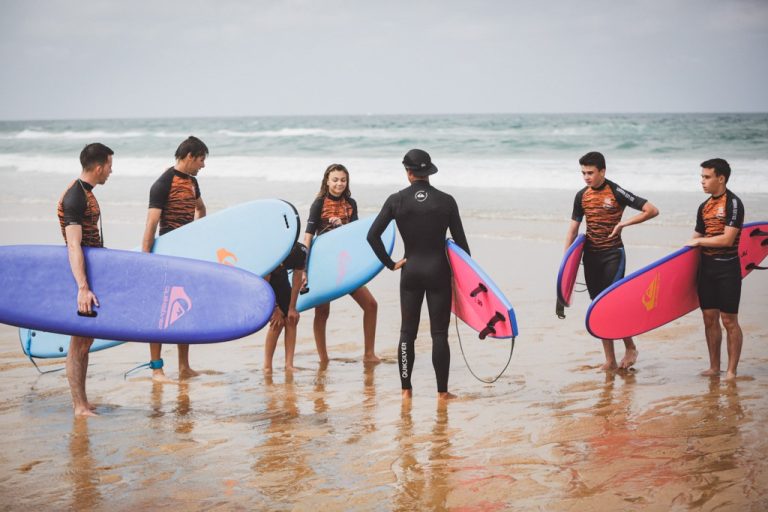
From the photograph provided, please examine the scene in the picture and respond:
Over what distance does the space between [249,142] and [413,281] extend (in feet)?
98.3

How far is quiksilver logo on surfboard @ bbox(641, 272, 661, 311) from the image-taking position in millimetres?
5250

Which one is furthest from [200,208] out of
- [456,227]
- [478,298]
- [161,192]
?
[478,298]

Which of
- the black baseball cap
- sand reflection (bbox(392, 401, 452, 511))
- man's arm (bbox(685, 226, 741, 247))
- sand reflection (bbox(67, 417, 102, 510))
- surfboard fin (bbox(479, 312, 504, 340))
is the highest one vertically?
the black baseball cap

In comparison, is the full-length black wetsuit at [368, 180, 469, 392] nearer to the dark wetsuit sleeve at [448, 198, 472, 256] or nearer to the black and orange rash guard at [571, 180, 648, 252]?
the dark wetsuit sleeve at [448, 198, 472, 256]

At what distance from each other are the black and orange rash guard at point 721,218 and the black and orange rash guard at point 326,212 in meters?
2.40

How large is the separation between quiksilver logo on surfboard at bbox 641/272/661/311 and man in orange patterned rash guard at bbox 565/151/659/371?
0.77 feet

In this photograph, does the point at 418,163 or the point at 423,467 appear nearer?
the point at 423,467

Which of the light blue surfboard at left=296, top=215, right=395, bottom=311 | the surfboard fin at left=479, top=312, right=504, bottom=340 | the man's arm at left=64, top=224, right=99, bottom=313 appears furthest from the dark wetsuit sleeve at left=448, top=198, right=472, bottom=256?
the man's arm at left=64, top=224, right=99, bottom=313

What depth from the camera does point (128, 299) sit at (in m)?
4.55

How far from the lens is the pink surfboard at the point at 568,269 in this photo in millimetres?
5417

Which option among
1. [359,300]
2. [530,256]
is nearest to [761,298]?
[530,256]

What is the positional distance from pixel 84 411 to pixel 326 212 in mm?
2159

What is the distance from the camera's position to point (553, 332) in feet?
20.7

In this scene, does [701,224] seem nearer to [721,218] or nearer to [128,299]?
[721,218]
